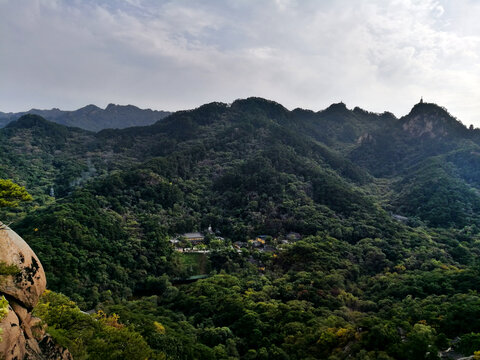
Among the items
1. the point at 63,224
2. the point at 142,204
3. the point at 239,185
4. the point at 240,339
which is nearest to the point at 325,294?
the point at 240,339

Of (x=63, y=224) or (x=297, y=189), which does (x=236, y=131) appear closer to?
(x=297, y=189)

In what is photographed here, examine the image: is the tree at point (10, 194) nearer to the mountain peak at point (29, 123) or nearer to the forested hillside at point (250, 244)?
the forested hillside at point (250, 244)

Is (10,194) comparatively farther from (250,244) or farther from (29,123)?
(29,123)

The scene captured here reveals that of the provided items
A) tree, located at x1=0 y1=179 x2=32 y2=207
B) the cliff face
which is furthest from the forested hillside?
tree, located at x1=0 y1=179 x2=32 y2=207

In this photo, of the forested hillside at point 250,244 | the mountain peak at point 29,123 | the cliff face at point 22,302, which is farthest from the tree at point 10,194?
the mountain peak at point 29,123

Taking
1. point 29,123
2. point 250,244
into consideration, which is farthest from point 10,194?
point 29,123

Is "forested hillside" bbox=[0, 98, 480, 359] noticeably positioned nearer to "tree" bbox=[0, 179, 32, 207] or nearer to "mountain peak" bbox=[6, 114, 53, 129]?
"mountain peak" bbox=[6, 114, 53, 129]
